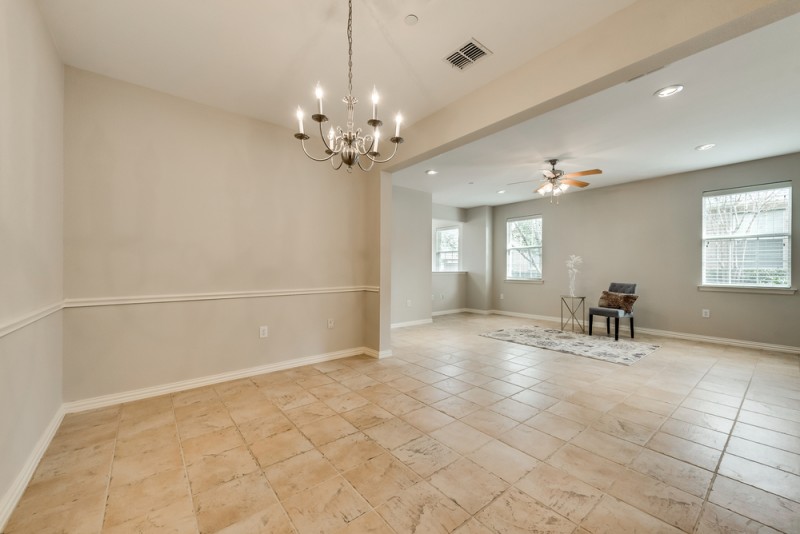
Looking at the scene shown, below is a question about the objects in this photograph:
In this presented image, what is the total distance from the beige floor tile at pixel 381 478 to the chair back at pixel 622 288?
217 inches

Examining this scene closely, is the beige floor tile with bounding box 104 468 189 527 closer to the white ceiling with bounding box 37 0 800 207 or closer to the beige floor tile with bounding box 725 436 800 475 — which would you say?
the white ceiling with bounding box 37 0 800 207

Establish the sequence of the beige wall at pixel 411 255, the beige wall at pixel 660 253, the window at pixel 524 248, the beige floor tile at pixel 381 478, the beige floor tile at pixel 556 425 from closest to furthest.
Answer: the beige floor tile at pixel 381 478, the beige floor tile at pixel 556 425, the beige wall at pixel 660 253, the beige wall at pixel 411 255, the window at pixel 524 248

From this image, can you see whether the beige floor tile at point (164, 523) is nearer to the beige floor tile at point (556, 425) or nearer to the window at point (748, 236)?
the beige floor tile at point (556, 425)

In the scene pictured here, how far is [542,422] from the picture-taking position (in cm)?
241

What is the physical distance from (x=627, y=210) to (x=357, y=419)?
6.15m

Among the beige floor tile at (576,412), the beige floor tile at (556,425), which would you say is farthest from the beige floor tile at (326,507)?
the beige floor tile at (576,412)

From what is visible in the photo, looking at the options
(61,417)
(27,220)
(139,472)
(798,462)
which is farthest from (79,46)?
(798,462)

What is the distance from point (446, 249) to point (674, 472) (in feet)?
23.2

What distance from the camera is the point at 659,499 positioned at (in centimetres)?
161

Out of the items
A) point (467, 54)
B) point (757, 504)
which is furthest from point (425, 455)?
point (467, 54)

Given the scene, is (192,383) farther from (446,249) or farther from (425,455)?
(446,249)

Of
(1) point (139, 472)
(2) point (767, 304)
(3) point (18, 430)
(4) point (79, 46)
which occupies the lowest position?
(1) point (139, 472)

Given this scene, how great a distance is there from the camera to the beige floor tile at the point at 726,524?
142 cm

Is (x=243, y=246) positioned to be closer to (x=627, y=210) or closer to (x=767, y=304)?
(x=627, y=210)
